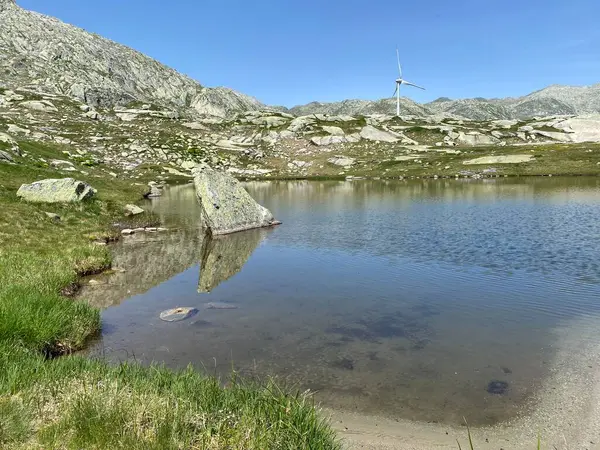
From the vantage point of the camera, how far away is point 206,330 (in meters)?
18.0

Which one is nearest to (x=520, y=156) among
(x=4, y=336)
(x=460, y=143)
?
(x=460, y=143)

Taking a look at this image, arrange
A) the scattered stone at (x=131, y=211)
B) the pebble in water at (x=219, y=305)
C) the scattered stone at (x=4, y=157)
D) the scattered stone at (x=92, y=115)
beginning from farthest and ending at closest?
the scattered stone at (x=92, y=115)
the scattered stone at (x=4, y=157)
the scattered stone at (x=131, y=211)
the pebble in water at (x=219, y=305)

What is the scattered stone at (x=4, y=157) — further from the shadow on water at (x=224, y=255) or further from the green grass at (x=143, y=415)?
the green grass at (x=143, y=415)

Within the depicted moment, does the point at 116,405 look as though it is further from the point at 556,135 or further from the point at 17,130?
the point at 556,135

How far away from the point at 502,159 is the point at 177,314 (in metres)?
130

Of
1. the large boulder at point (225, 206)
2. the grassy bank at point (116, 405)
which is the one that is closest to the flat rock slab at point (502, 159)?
the large boulder at point (225, 206)

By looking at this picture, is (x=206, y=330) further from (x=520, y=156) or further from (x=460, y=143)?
(x=460, y=143)

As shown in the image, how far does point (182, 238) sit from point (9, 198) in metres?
15.9

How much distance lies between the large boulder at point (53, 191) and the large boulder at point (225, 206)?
42.2ft

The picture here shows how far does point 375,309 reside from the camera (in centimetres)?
2014

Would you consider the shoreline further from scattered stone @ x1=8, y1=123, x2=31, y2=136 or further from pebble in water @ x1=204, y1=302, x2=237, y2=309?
pebble in water @ x1=204, y1=302, x2=237, y2=309

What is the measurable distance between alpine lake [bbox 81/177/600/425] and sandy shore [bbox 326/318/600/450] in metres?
0.43

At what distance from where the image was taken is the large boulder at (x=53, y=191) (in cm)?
4200

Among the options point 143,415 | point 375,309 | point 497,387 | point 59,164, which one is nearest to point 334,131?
point 59,164
